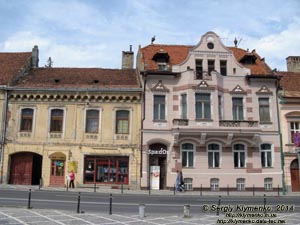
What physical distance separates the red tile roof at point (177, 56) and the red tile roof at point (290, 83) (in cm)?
173

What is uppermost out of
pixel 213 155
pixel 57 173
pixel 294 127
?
pixel 294 127

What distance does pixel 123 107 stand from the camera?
27.7 meters

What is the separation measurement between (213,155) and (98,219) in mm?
16566

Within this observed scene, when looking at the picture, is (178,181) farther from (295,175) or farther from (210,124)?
(295,175)

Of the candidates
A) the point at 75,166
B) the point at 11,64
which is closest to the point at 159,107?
the point at 75,166

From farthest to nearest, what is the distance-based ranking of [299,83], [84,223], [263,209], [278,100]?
[299,83] → [278,100] → [263,209] → [84,223]

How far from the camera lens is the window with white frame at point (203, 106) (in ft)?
88.5

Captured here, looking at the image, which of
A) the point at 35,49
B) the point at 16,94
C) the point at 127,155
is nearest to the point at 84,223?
the point at 127,155

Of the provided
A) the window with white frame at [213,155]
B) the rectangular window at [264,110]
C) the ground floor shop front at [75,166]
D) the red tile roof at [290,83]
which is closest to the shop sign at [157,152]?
the ground floor shop front at [75,166]

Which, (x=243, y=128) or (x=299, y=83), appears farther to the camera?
(x=299, y=83)

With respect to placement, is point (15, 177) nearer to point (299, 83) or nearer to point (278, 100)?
point (278, 100)

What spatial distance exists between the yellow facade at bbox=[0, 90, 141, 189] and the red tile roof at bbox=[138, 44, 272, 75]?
3711mm

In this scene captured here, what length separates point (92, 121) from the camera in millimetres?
27703

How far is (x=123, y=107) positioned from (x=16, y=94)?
900cm
